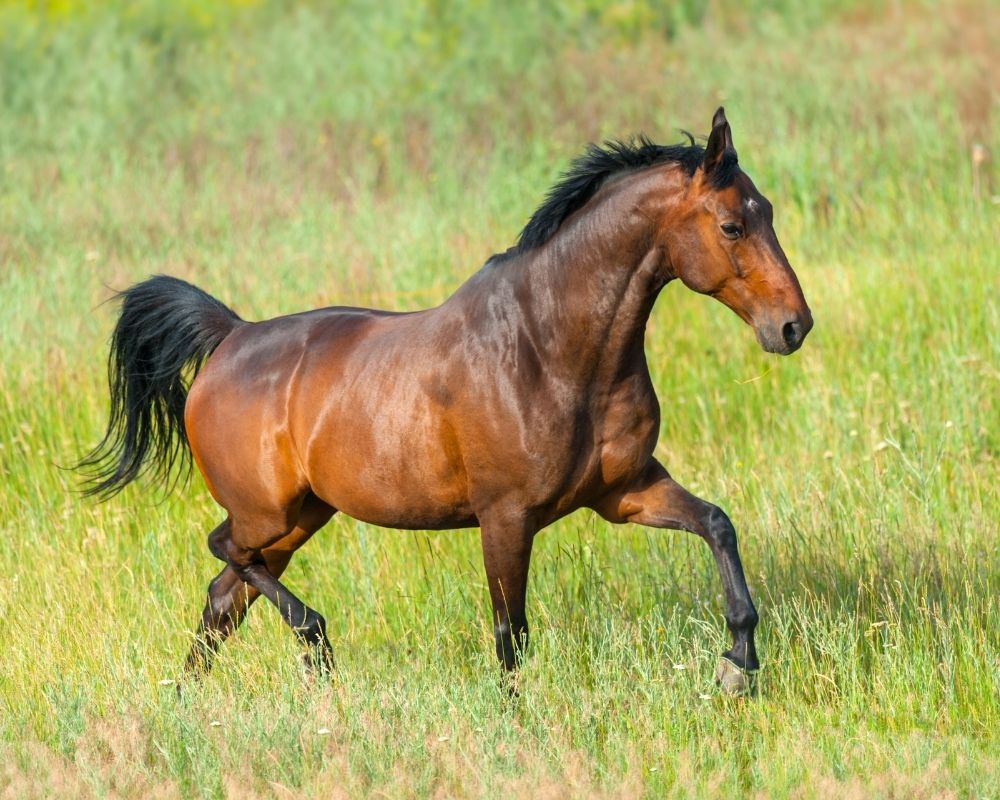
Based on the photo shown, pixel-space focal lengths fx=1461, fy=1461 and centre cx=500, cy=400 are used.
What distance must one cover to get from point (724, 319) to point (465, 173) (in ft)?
12.2

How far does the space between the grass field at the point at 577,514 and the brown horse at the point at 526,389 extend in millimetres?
453

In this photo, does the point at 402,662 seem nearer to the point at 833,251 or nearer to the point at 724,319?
the point at 724,319

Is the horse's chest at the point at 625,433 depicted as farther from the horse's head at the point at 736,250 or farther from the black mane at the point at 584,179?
the black mane at the point at 584,179

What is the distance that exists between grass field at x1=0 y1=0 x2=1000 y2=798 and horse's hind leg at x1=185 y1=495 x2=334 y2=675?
0.42ft

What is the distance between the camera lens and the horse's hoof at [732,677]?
4.75 m

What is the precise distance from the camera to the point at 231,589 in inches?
232

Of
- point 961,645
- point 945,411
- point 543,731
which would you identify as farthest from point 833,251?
point 543,731

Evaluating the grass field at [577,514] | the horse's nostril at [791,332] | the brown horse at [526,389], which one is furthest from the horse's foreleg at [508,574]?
the horse's nostril at [791,332]

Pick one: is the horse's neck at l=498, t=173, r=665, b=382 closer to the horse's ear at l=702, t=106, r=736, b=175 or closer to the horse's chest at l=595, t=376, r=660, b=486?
the horse's chest at l=595, t=376, r=660, b=486

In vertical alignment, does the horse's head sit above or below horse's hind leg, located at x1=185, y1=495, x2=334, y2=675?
above

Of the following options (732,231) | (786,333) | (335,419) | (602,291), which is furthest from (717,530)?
(335,419)

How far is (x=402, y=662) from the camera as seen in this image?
5.79 metres

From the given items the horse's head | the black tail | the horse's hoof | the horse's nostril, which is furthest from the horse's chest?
the black tail

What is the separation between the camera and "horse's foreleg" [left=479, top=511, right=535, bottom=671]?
4.95 metres
